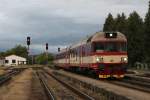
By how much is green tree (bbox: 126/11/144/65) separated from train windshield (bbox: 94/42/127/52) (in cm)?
4404

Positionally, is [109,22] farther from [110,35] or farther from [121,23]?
[110,35]

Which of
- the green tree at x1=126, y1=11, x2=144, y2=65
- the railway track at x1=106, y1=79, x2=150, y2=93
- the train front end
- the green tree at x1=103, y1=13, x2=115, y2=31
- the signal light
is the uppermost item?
the green tree at x1=103, y1=13, x2=115, y2=31

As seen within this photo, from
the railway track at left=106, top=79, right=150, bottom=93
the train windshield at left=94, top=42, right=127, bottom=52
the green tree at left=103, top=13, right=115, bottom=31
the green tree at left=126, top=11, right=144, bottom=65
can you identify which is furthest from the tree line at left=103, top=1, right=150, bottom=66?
the railway track at left=106, top=79, right=150, bottom=93

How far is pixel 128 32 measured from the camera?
83.4 m

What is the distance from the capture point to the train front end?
35938mm

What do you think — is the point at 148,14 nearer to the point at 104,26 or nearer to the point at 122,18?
the point at 122,18

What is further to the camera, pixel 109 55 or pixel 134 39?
pixel 134 39

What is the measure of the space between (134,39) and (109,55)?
47.4 metres

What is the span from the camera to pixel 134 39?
271 feet

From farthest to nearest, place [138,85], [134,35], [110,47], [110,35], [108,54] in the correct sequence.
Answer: [134,35] < [110,35] < [110,47] < [108,54] < [138,85]

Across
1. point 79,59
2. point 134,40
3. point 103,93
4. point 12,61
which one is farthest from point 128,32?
point 12,61

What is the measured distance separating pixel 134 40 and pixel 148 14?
12.5 m

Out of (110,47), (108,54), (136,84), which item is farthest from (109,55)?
(136,84)

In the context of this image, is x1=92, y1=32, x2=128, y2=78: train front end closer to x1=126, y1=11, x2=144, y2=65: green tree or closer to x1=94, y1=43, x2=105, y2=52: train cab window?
x1=94, y1=43, x2=105, y2=52: train cab window
